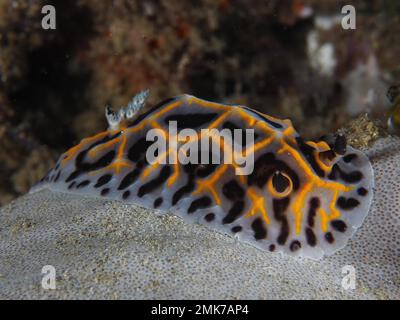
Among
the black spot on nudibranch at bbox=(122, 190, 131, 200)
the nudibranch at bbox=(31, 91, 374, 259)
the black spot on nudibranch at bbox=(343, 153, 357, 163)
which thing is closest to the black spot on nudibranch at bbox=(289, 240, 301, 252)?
the nudibranch at bbox=(31, 91, 374, 259)

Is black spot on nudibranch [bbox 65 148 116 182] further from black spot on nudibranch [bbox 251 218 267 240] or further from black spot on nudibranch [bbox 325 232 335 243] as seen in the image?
black spot on nudibranch [bbox 325 232 335 243]

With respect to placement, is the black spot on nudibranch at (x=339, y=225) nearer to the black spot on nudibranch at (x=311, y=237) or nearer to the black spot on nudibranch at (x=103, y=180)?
the black spot on nudibranch at (x=311, y=237)

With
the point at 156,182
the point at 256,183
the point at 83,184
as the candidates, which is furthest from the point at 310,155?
the point at 83,184

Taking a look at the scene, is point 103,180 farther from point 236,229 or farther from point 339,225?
point 339,225

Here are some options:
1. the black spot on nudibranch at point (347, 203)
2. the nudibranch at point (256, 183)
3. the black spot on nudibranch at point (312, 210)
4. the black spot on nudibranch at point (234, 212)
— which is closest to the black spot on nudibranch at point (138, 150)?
the nudibranch at point (256, 183)

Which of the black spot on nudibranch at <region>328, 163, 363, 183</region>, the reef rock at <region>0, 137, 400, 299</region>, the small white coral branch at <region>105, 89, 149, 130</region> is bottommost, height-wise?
the reef rock at <region>0, 137, 400, 299</region>
